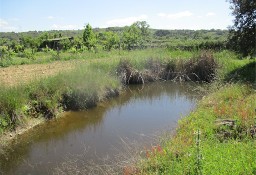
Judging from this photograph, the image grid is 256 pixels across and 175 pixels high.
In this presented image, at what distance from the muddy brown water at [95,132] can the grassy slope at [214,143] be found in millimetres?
1578

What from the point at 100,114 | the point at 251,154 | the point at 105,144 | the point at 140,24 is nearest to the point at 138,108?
the point at 100,114

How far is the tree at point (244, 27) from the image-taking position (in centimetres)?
1575

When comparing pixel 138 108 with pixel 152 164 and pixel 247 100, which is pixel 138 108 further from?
pixel 152 164

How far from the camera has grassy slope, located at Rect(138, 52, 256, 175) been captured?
5.74m

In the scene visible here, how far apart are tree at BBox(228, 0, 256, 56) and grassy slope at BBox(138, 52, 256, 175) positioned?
5386mm

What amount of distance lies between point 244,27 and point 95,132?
10.0 m

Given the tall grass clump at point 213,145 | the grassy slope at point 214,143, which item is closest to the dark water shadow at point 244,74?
the grassy slope at point 214,143

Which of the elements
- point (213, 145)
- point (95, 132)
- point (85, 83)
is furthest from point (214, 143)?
point (85, 83)

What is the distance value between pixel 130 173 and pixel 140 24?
51049 millimetres

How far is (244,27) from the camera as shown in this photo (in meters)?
16.1

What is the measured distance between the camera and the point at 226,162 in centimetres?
587

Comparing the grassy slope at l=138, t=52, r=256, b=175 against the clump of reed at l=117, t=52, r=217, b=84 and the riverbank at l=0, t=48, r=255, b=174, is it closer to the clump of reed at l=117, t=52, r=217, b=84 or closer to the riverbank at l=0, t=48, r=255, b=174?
the riverbank at l=0, t=48, r=255, b=174

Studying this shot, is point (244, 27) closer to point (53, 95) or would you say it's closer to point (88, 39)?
point (53, 95)

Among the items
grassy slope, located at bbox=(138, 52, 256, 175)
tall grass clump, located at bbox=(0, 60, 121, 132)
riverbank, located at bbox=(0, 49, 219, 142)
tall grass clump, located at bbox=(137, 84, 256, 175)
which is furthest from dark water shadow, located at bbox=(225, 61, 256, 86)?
tall grass clump, located at bbox=(0, 60, 121, 132)
